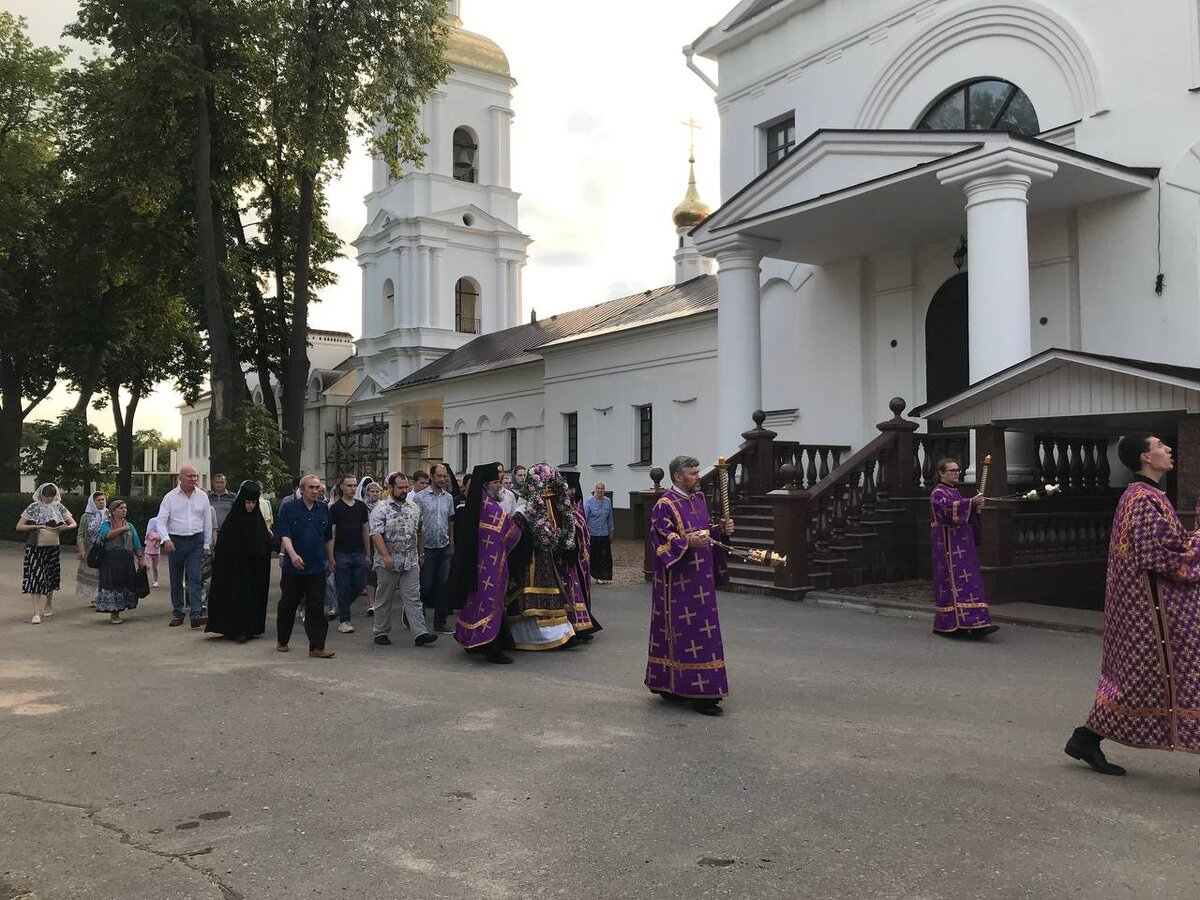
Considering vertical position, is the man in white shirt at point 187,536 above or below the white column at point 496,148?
below

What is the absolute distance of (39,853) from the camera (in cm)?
455

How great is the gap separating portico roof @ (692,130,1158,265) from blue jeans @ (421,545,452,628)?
8.49 meters

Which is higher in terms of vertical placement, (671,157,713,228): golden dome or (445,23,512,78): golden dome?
(445,23,512,78): golden dome

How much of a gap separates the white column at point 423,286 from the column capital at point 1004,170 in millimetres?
33568

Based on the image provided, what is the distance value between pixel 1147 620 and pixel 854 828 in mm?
2066

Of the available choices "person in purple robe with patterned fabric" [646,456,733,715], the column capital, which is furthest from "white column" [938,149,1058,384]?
"person in purple robe with patterned fabric" [646,456,733,715]

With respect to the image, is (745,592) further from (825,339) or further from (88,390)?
(88,390)

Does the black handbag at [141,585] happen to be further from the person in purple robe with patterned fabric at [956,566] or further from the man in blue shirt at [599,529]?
the person in purple robe with patterned fabric at [956,566]

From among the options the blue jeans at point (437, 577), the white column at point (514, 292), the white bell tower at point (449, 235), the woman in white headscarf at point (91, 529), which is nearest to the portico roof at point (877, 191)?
the blue jeans at point (437, 577)

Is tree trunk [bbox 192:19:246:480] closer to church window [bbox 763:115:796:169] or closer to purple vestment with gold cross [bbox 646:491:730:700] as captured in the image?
church window [bbox 763:115:796:169]

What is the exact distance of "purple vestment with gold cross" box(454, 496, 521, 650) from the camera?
933 cm

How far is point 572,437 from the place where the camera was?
32531 mm

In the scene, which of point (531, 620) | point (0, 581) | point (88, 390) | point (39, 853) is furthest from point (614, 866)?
point (88, 390)

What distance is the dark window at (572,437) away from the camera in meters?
32.1
